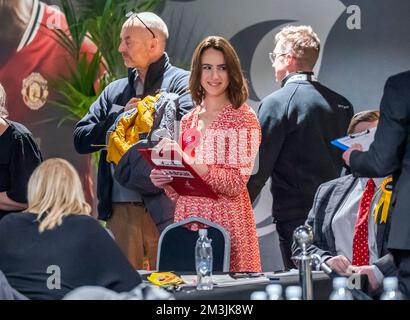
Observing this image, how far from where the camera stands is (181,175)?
212 inches

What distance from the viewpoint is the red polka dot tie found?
4.95m

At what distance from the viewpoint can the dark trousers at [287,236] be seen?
20.1 feet

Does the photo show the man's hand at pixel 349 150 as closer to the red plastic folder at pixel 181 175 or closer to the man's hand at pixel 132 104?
the red plastic folder at pixel 181 175

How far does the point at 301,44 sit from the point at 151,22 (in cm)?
98

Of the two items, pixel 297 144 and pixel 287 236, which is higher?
pixel 297 144

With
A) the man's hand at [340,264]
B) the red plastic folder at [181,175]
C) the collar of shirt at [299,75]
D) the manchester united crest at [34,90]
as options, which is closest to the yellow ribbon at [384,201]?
the man's hand at [340,264]

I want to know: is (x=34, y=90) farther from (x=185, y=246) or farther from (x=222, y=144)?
(x=185, y=246)

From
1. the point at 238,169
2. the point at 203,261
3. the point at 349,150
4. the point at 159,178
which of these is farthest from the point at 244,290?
the point at 159,178

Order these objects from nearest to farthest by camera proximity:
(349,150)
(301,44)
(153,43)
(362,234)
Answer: (349,150), (362,234), (301,44), (153,43)

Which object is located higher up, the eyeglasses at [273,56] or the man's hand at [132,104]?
the eyeglasses at [273,56]

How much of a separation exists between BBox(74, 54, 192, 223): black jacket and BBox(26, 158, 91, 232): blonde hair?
2107 millimetres

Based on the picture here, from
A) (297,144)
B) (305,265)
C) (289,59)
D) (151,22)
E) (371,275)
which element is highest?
(151,22)
